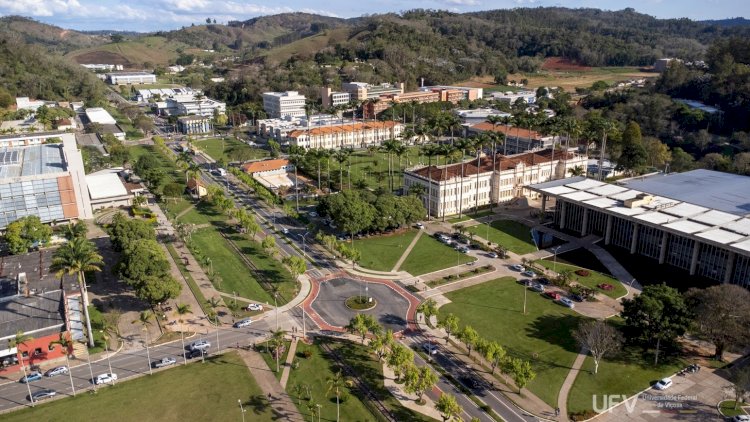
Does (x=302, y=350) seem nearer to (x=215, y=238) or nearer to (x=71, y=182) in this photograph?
(x=215, y=238)

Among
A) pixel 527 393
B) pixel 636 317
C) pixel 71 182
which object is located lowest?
pixel 527 393

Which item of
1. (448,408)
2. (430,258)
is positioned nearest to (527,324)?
(430,258)

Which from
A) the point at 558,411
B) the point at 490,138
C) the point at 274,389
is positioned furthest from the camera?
the point at 490,138

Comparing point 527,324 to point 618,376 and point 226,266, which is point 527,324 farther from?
point 226,266

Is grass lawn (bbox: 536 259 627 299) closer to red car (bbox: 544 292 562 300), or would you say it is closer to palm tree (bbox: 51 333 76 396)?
red car (bbox: 544 292 562 300)

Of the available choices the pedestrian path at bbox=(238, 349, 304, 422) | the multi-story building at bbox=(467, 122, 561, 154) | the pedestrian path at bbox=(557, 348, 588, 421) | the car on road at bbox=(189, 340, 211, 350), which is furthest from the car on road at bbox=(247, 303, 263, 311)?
the multi-story building at bbox=(467, 122, 561, 154)

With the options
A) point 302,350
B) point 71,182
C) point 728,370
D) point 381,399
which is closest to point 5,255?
point 71,182
